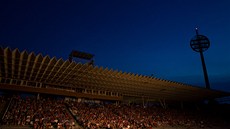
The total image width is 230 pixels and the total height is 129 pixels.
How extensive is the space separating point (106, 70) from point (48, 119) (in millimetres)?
7631

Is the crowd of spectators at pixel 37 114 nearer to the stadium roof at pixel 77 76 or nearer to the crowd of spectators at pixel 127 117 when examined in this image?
the crowd of spectators at pixel 127 117

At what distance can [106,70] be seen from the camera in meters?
22.5

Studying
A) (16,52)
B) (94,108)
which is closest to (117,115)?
(94,108)

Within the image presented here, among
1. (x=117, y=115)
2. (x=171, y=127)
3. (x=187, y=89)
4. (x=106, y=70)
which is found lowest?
(x=171, y=127)

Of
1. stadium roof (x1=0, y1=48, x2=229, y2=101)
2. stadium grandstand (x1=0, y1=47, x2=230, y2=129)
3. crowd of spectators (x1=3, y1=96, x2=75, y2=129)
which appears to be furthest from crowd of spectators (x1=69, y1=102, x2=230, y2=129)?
stadium roof (x1=0, y1=48, x2=229, y2=101)

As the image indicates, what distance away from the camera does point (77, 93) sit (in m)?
29.5

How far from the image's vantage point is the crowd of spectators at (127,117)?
2338 cm

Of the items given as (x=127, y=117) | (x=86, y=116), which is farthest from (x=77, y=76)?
(x=127, y=117)

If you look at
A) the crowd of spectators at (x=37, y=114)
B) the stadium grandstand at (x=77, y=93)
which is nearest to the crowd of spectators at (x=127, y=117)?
the stadium grandstand at (x=77, y=93)

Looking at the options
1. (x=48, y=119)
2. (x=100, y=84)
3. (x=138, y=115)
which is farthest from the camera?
(x=138, y=115)

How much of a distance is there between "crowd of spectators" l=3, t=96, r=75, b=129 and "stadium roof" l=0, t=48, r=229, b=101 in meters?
2.97

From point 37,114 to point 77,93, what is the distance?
892 cm

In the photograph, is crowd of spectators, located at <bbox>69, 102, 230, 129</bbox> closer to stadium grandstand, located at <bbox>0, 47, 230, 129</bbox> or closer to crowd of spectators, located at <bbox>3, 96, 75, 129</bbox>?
stadium grandstand, located at <bbox>0, 47, 230, 129</bbox>

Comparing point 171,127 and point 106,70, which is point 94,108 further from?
point 171,127
